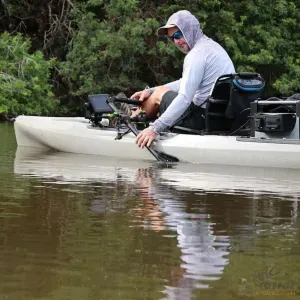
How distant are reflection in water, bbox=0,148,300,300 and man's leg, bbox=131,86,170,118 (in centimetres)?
182

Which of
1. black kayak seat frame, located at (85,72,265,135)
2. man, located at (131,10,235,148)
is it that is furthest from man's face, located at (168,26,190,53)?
black kayak seat frame, located at (85,72,265,135)

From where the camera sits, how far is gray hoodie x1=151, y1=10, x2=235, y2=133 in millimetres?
8750

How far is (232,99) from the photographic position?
868 cm

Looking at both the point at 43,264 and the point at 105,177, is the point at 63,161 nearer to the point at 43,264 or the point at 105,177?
the point at 105,177

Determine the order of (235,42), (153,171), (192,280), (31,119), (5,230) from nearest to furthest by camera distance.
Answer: (192,280), (5,230), (153,171), (31,119), (235,42)

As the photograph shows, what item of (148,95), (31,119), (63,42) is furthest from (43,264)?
(63,42)

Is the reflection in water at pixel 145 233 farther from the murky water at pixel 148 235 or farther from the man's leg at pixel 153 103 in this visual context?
the man's leg at pixel 153 103

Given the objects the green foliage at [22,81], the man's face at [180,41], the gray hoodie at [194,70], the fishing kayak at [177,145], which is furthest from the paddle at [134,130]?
the green foliage at [22,81]

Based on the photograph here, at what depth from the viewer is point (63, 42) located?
71.6ft

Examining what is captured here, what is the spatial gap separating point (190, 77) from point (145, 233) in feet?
13.6

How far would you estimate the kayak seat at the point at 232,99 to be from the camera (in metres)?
8.62

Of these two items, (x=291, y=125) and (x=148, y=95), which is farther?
(x=148, y=95)

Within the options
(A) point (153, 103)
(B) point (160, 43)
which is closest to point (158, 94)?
(A) point (153, 103)

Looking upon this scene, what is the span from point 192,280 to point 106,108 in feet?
21.0
